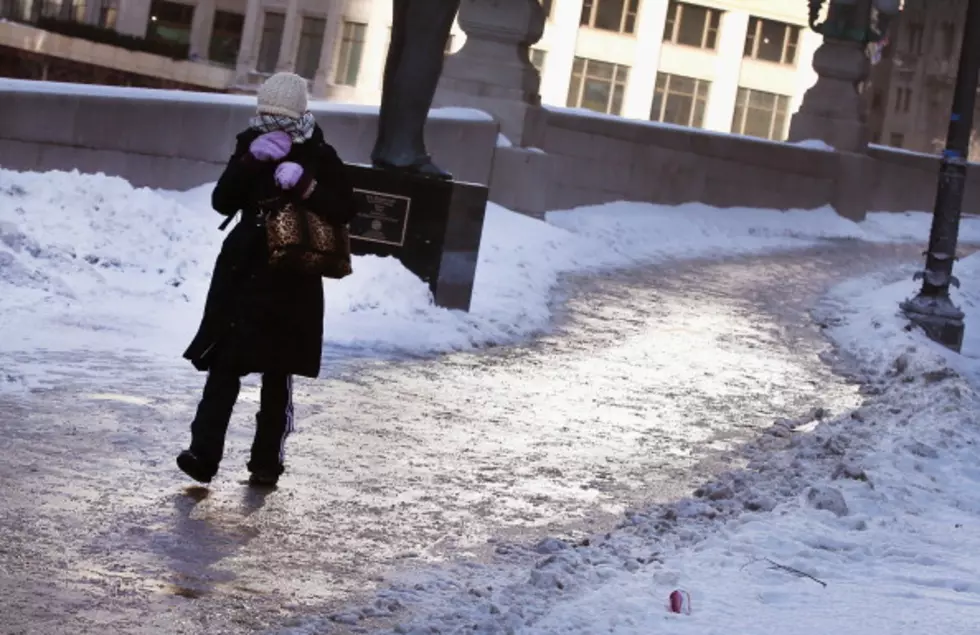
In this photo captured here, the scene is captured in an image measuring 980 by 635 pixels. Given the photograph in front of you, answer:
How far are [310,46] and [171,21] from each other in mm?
6767

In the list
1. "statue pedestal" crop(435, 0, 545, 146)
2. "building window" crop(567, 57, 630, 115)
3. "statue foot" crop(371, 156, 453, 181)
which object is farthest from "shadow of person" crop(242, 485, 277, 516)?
"building window" crop(567, 57, 630, 115)

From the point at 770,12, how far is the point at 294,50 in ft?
62.4

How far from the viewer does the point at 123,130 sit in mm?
15438

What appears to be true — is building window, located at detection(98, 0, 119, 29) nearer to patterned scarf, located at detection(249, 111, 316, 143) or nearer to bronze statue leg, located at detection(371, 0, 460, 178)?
bronze statue leg, located at detection(371, 0, 460, 178)

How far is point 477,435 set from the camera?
33.6 feet

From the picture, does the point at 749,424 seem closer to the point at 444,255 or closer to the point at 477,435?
the point at 477,435

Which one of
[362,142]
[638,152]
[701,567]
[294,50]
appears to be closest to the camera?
[701,567]

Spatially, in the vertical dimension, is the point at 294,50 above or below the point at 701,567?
above

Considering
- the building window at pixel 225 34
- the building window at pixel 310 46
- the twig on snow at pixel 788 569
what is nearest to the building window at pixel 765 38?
the building window at pixel 310 46

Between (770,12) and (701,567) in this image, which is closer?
(701,567)

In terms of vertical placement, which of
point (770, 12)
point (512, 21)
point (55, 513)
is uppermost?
point (770, 12)

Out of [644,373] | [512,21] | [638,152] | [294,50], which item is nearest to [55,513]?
[644,373]

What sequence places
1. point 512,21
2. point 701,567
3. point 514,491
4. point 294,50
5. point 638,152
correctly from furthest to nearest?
point 294,50
point 638,152
point 512,21
point 514,491
point 701,567

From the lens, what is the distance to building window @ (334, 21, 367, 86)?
3088 inches
